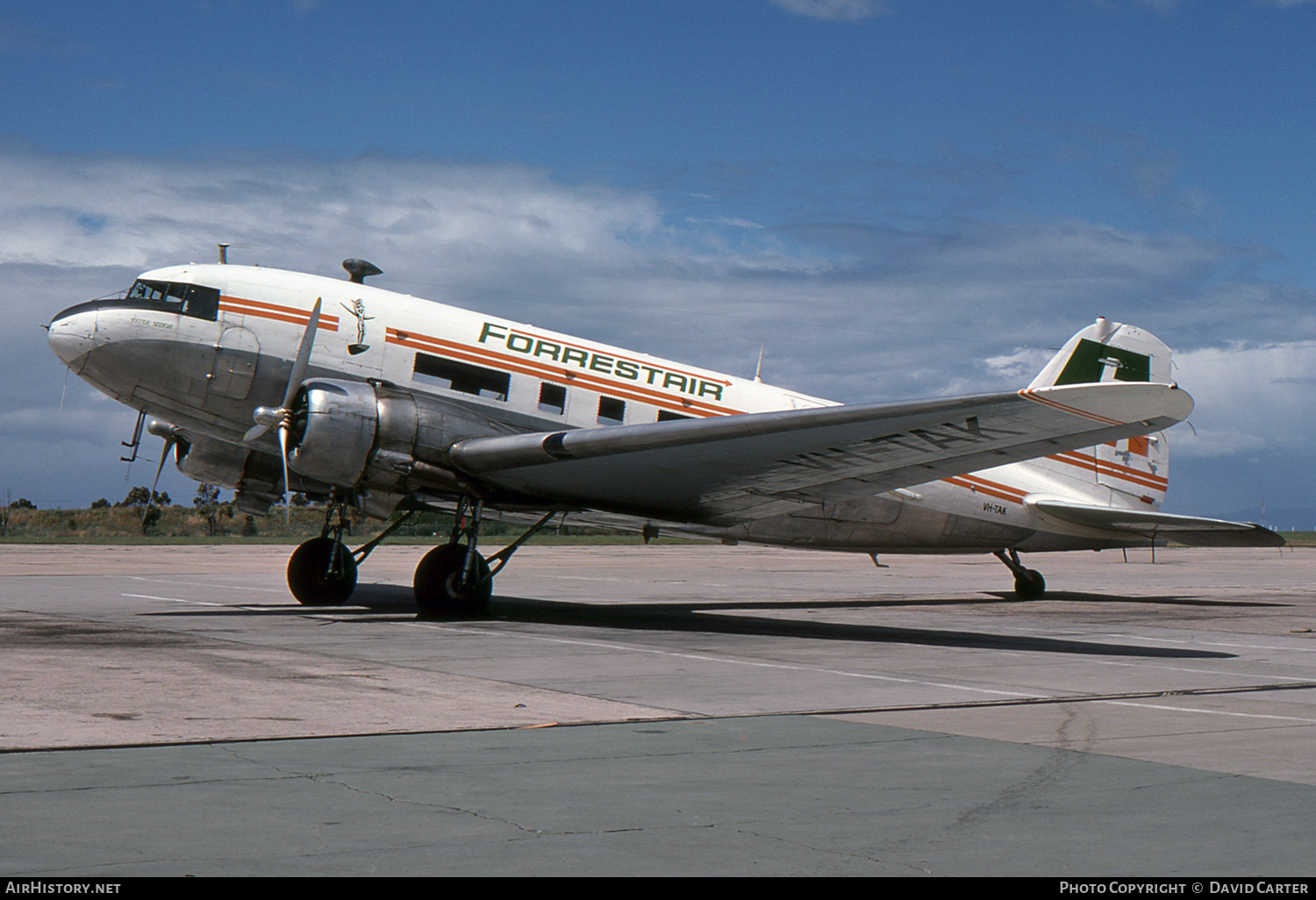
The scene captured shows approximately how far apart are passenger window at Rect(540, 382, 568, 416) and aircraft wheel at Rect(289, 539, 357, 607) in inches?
181

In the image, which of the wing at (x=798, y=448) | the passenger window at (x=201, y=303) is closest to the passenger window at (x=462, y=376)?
the wing at (x=798, y=448)

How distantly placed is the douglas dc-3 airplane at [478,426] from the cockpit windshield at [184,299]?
3cm

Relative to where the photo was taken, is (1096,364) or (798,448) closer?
(798,448)

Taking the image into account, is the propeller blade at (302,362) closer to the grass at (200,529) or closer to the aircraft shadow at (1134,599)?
the aircraft shadow at (1134,599)

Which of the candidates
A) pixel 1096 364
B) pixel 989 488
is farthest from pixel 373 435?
pixel 1096 364

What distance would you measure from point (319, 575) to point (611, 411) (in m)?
5.65

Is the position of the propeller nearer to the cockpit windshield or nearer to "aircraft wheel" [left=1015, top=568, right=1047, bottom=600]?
the cockpit windshield

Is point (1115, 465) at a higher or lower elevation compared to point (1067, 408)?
higher

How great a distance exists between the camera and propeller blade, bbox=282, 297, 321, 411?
16453 mm

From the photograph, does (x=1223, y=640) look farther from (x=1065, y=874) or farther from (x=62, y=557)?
(x=62, y=557)

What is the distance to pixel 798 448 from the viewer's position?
14922 millimetres

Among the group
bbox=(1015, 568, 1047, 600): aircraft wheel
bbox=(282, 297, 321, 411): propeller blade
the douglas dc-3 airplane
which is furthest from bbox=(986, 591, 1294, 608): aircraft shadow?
bbox=(282, 297, 321, 411): propeller blade

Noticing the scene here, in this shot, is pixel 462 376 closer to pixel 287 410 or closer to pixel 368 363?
pixel 368 363

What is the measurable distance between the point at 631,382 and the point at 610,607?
14.9 ft
